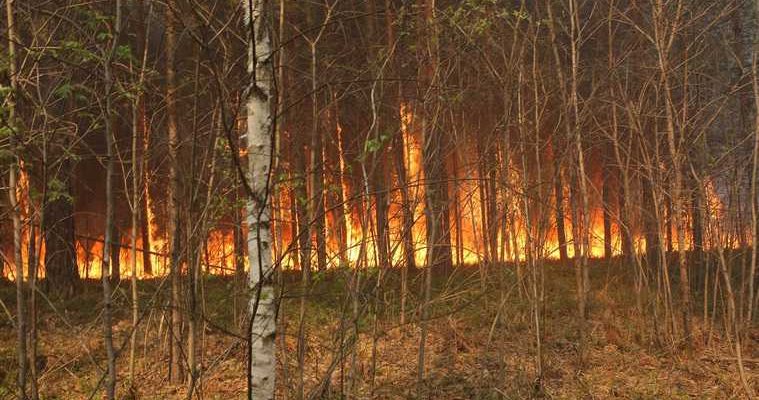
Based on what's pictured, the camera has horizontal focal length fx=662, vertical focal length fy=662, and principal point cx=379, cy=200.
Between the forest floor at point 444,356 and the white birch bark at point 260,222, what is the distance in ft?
8.90

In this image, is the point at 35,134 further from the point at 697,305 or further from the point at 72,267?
the point at 697,305

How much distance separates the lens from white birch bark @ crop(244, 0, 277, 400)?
299cm

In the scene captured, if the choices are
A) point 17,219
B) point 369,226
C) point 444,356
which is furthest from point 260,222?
point 444,356

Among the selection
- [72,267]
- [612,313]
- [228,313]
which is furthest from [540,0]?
[72,267]

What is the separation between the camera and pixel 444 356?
8562 mm

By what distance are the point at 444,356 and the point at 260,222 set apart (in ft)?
19.9

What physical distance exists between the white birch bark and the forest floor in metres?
2.71

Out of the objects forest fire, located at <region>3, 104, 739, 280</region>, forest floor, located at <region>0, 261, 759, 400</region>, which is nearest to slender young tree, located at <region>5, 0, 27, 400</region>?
forest fire, located at <region>3, 104, 739, 280</region>

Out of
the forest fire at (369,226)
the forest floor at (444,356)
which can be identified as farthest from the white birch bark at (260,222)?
the forest floor at (444,356)

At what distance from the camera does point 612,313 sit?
33.8 feet

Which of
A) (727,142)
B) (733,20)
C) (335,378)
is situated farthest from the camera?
(733,20)

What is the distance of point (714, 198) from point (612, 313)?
233cm

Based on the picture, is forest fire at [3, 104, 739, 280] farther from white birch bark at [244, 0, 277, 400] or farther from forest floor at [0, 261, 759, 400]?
forest floor at [0, 261, 759, 400]

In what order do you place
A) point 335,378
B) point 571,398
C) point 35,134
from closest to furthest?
point 35,134, point 571,398, point 335,378
